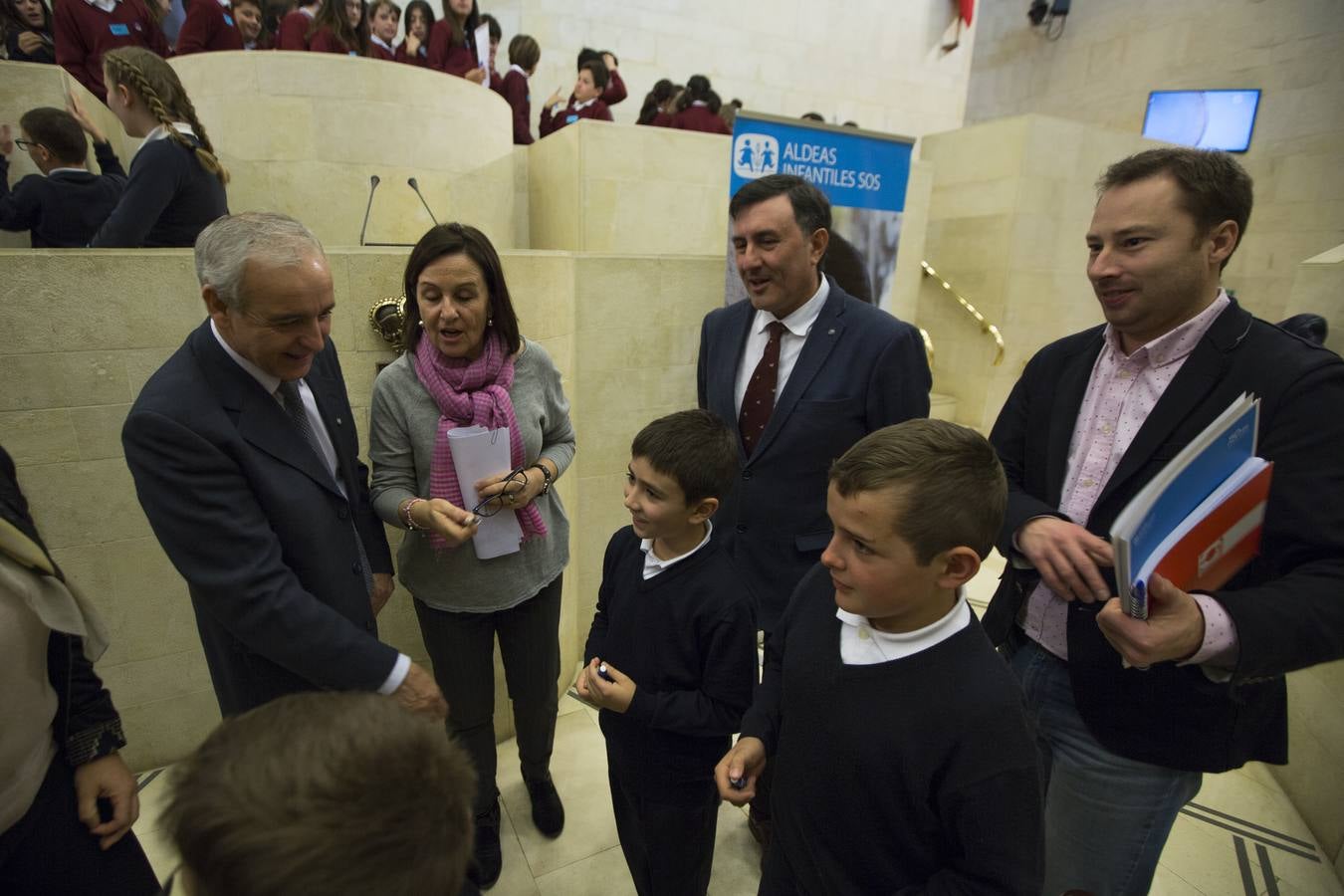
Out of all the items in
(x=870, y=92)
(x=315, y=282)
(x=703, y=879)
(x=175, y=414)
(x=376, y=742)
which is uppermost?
(x=870, y=92)

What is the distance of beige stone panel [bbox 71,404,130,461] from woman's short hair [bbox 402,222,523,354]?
108cm

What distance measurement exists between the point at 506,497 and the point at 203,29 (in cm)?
489

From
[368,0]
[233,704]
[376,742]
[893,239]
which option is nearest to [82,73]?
[368,0]

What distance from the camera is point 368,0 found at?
207 inches

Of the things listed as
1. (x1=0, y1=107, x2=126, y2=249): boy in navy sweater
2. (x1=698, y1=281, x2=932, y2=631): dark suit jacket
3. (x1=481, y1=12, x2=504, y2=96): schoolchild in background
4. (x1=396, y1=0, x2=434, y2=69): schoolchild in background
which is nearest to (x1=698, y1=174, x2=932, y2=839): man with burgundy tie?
(x1=698, y1=281, x2=932, y2=631): dark suit jacket

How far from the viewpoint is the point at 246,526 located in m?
1.24

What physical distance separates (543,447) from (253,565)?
944mm

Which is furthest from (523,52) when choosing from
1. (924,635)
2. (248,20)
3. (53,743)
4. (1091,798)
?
(1091,798)

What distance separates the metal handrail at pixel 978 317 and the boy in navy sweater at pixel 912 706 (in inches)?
220

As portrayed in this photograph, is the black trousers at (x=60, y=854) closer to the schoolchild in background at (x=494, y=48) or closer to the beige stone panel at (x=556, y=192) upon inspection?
the beige stone panel at (x=556, y=192)

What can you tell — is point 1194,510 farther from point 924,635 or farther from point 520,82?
point 520,82

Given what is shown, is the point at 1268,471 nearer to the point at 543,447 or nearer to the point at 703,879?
the point at 703,879

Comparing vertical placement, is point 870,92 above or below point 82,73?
above

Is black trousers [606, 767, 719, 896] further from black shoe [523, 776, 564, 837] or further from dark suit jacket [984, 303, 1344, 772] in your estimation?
dark suit jacket [984, 303, 1344, 772]
